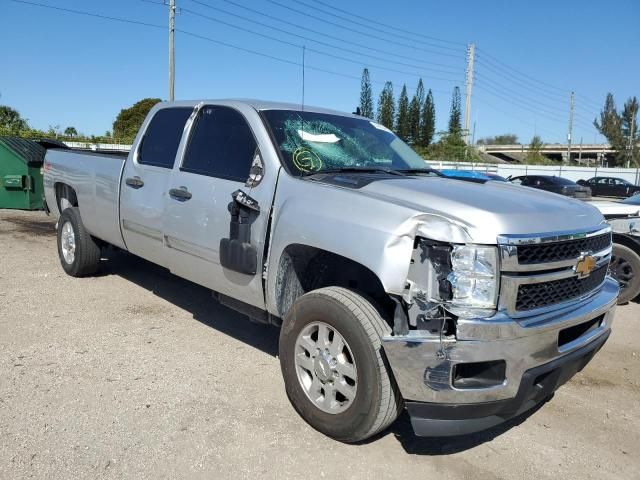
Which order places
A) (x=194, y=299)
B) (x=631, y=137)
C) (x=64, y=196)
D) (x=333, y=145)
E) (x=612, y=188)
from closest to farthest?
1. (x=333, y=145)
2. (x=194, y=299)
3. (x=64, y=196)
4. (x=612, y=188)
5. (x=631, y=137)

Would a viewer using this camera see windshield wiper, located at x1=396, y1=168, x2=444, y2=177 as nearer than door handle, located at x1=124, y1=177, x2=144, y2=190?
Yes

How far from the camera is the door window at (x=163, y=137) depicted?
15.3 ft

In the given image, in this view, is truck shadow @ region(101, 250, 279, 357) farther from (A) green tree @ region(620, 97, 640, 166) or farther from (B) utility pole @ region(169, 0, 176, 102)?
(A) green tree @ region(620, 97, 640, 166)

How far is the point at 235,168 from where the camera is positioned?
12.9 feet

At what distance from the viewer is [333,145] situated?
13.2ft

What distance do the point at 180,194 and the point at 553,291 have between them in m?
2.74

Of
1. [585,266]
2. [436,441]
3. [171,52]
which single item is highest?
[171,52]

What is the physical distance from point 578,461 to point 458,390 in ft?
3.60

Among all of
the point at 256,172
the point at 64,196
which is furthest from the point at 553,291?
the point at 64,196

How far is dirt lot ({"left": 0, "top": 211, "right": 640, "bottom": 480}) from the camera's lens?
2.95 metres

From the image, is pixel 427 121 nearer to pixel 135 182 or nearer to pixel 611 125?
pixel 611 125

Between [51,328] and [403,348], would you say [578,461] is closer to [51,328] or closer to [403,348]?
[403,348]

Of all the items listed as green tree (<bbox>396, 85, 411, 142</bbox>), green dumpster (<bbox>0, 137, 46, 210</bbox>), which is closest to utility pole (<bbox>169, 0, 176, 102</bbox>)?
green dumpster (<bbox>0, 137, 46, 210</bbox>)

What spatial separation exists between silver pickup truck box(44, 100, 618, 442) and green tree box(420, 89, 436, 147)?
2638 inches
